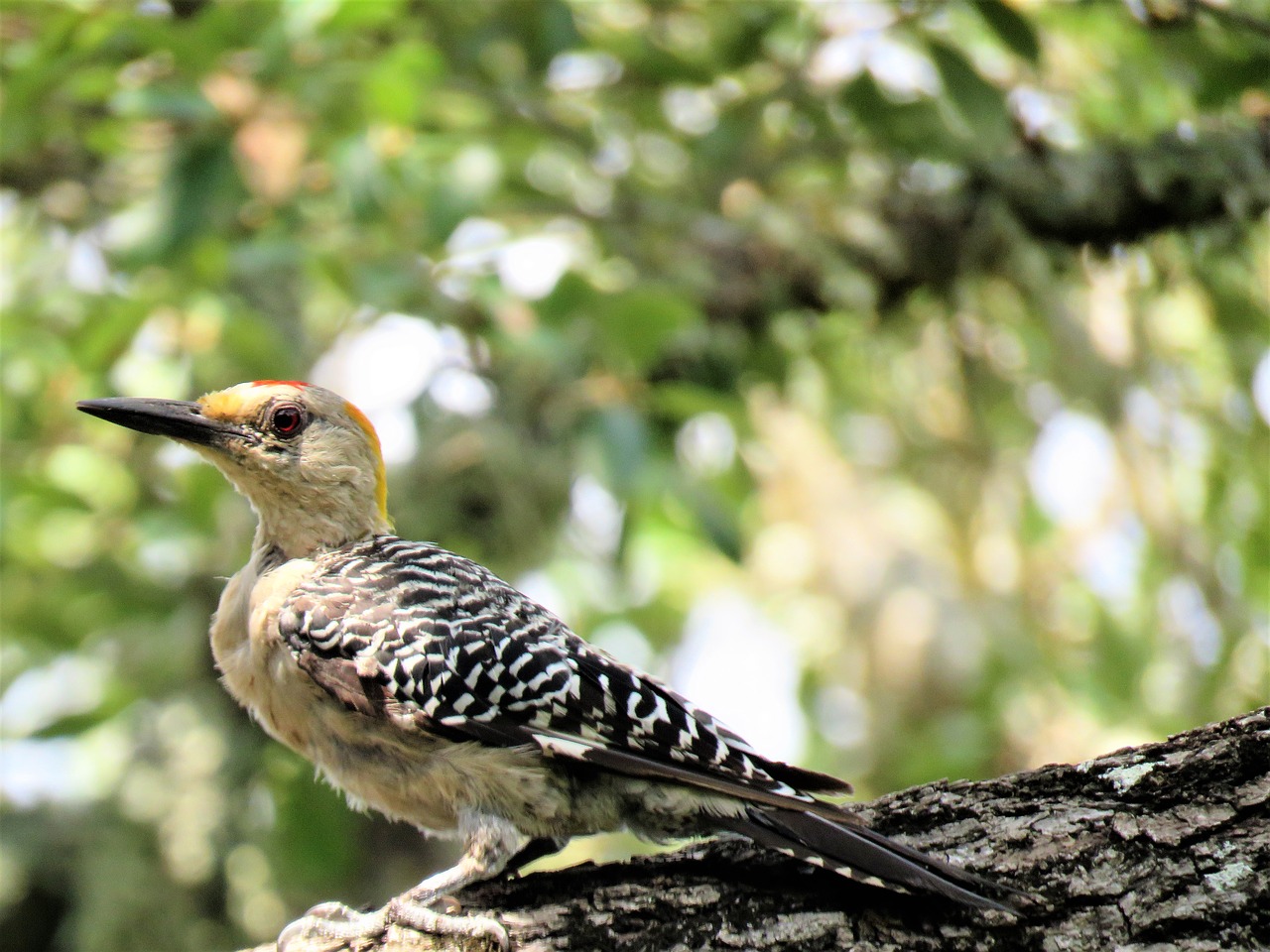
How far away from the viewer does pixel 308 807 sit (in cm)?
598

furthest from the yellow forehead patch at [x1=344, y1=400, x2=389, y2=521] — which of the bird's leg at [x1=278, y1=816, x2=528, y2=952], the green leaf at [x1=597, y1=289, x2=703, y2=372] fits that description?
the bird's leg at [x1=278, y1=816, x2=528, y2=952]

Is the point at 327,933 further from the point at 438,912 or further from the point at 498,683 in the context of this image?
the point at 498,683

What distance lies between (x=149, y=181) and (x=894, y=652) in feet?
18.1

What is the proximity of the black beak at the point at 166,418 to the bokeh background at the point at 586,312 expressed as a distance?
1.24 metres

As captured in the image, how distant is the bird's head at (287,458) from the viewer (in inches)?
173

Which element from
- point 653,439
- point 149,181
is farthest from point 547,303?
point 149,181

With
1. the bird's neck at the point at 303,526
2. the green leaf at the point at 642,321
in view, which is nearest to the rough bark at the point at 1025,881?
the bird's neck at the point at 303,526

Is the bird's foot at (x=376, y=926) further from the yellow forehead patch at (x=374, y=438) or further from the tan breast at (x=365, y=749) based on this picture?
the yellow forehead patch at (x=374, y=438)

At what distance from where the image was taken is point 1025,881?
9.89 ft

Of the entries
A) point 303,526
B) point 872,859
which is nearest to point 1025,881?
point 872,859

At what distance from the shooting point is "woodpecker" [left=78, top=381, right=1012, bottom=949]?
3.25m

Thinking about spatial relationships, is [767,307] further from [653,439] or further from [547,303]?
[547,303]

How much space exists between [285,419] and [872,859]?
8.42ft

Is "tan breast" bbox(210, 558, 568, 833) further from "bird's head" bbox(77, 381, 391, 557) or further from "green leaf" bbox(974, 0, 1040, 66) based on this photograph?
"green leaf" bbox(974, 0, 1040, 66)
